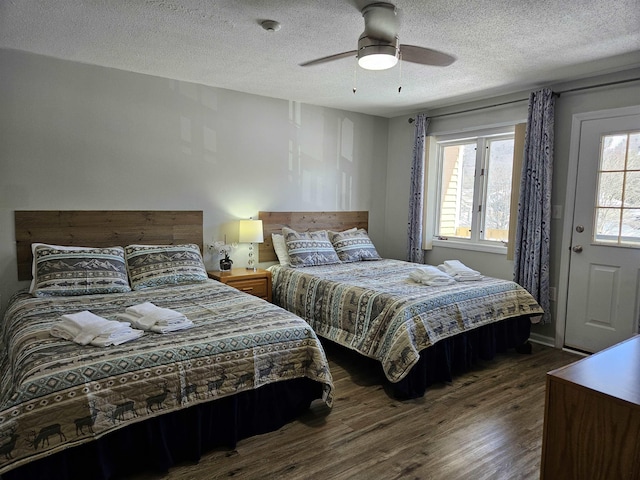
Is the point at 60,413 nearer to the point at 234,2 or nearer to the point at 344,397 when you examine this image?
the point at 344,397

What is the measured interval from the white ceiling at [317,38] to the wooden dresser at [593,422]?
6.33 feet

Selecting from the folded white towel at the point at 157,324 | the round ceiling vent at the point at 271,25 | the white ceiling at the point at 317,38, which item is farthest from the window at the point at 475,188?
the folded white towel at the point at 157,324

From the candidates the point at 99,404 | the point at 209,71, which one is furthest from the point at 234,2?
the point at 99,404

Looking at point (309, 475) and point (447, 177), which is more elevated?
point (447, 177)

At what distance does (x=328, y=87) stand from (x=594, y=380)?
3.31 metres

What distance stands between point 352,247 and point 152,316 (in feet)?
8.73

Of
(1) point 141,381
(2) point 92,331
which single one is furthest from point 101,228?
(1) point 141,381

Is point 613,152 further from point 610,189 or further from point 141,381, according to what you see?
point 141,381

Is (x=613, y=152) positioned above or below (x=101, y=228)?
above

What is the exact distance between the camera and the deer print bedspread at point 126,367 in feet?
5.53

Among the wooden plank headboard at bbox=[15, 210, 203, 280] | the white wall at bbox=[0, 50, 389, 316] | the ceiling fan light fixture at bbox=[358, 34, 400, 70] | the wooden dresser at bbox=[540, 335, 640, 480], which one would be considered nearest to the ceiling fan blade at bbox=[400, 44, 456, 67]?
the ceiling fan light fixture at bbox=[358, 34, 400, 70]

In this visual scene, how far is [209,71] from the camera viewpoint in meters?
3.47

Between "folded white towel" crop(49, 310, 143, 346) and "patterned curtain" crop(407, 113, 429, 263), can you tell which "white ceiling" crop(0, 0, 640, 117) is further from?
"folded white towel" crop(49, 310, 143, 346)

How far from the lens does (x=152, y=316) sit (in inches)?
91.6
